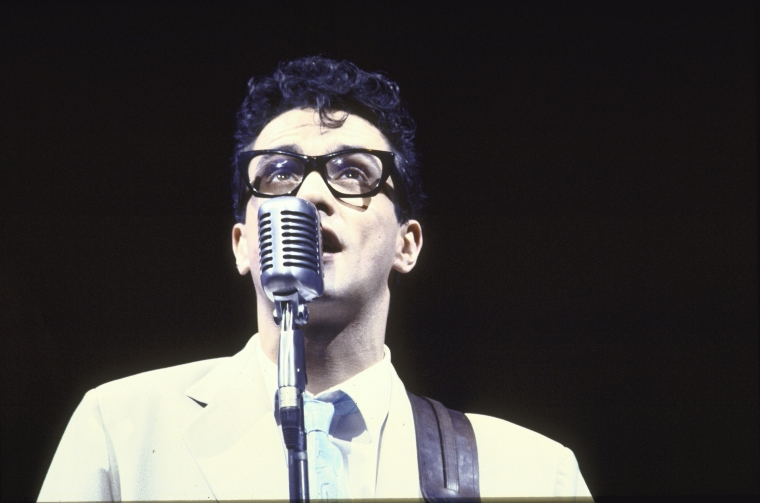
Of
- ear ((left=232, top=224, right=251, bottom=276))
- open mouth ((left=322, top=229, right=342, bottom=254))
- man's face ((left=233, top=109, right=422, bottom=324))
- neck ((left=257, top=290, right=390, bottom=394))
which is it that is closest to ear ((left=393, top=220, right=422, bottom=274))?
man's face ((left=233, top=109, right=422, bottom=324))

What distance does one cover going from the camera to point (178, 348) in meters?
2.31

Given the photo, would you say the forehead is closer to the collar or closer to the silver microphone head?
the collar

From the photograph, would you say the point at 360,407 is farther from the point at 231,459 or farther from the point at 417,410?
the point at 231,459

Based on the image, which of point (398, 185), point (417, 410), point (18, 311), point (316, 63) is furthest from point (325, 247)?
point (18, 311)

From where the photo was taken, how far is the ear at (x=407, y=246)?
2.37 meters

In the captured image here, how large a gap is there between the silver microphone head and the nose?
51 cm

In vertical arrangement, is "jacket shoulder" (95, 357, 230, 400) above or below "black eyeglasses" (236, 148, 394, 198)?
below

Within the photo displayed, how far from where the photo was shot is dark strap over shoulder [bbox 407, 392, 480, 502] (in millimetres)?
2039

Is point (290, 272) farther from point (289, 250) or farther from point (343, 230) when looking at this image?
point (343, 230)

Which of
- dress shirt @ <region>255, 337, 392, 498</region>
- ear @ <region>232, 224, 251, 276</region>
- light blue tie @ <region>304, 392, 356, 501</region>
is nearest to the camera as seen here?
light blue tie @ <region>304, 392, 356, 501</region>

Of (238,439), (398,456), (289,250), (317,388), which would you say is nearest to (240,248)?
(317,388)

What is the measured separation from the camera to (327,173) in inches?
85.4

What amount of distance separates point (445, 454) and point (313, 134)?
92 centimetres

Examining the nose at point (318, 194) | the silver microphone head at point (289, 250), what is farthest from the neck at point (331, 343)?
the silver microphone head at point (289, 250)
